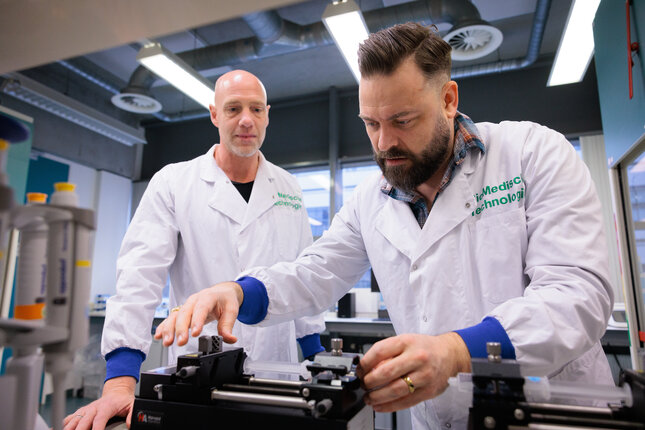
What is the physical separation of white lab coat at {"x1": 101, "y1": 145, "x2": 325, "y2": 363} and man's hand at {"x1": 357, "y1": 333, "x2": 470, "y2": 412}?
0.81m

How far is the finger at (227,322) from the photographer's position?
2.77ft

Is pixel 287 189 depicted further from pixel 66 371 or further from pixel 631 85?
pixel 631 85

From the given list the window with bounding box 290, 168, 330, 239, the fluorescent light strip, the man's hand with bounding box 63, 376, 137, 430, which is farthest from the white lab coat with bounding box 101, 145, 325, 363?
A: the window with bounding box 290, 168, 330, 239

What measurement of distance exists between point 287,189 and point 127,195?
4588 mm

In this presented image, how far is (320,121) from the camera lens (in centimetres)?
502

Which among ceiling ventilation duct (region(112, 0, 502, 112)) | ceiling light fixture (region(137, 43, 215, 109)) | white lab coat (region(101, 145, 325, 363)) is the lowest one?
white lab coat (region(101, 145, 325, 363))

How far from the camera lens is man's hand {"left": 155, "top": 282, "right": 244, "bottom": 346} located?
2.68ft

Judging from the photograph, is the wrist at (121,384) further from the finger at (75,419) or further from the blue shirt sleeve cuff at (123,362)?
the finger at (75,419)

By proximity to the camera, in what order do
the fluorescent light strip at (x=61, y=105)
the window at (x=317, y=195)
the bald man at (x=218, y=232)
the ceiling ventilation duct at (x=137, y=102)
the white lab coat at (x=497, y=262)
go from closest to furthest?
the white lab coat at (x=497, y=262)
the bald man at (x=218, y=232)
the fluorescent light strip at (x=61, y=105)
the ceiling ventilation duct at (x=137, y=102)
the window at (x=317, y=195)

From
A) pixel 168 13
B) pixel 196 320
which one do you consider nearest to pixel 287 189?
pixel 168 13

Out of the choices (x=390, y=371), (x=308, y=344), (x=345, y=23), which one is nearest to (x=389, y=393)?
(x=390, y=371)

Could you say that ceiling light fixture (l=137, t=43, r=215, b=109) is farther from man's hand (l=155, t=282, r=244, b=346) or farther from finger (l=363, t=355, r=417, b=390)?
finger (l=363, t=355, r=417, b=390)

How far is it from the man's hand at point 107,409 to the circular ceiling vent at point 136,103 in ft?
10.5

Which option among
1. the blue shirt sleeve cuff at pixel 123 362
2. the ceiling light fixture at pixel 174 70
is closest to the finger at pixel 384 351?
the blue shirt sleeve cuff at pixel 123 362
